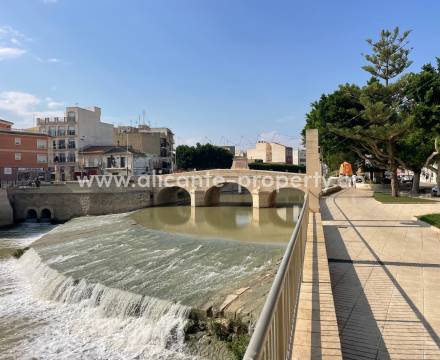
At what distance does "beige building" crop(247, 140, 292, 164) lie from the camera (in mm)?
105375

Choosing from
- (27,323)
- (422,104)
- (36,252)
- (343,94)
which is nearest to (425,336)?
(27,323)

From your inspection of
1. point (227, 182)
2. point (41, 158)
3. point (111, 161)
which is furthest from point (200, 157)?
point (227, 182)

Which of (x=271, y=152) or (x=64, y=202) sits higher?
(x=271, y=152)

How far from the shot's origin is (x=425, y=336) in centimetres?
424

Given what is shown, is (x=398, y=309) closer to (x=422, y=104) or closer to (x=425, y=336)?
(x=425, y=336)

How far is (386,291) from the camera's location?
18.9 feet

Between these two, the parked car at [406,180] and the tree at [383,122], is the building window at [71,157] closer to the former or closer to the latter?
the tree at [383,122]

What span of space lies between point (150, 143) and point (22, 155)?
23819 millimetres

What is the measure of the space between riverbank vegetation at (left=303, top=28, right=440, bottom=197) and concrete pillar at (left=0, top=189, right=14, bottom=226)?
1001 inches

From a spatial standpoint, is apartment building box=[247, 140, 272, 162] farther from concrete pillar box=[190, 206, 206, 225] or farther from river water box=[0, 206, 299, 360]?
river water box=[0, 206, 299, 360]

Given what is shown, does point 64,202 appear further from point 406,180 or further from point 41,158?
point 406,180

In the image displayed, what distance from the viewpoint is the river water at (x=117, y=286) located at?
30.1 feet

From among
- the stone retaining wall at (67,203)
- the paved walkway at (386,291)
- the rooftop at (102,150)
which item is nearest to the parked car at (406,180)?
the stone retaining wall at (67,203)

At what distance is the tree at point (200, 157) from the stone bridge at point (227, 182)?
85.9 feet
